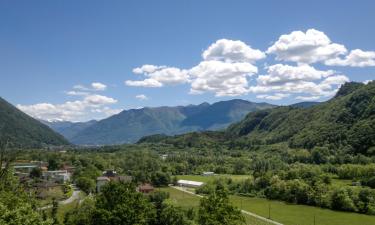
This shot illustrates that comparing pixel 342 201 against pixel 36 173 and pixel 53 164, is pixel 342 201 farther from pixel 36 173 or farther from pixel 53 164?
pixel 53 164

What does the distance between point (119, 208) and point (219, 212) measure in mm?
11675

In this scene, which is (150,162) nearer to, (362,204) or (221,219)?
(362,204)

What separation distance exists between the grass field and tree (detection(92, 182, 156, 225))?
21469 mm

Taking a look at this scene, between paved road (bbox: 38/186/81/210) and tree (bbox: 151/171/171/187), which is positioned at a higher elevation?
tree (bbox: 151/171/171/187)

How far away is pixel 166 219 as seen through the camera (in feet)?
185

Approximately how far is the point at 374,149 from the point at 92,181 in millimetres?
104234

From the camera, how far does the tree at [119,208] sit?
41812mm

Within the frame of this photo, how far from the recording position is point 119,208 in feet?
139

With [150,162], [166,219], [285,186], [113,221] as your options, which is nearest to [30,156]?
[150,162]

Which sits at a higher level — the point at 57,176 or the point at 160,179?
the point at 57,176

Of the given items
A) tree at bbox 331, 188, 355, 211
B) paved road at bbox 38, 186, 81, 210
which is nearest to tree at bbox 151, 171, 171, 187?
paved road at bbox 38, 186, 81, 210

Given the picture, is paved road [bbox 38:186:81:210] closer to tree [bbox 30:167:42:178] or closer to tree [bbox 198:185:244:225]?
tree [bbox 30:167:42:178]

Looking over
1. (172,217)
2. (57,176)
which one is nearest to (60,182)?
(57,176)

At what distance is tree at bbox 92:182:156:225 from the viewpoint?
41812mm
